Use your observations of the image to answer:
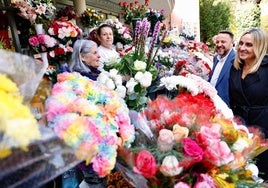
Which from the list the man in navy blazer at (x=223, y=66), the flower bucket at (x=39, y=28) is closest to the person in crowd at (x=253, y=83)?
the man in navy blazer at (x=223, y=66)

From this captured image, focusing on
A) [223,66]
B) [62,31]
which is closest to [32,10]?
[62,31]

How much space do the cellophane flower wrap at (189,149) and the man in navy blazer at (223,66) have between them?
5.00ft

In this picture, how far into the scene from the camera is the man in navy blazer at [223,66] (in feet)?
9.61

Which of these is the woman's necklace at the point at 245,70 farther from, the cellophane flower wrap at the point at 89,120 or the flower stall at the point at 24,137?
the flower stall at the point at 24,137

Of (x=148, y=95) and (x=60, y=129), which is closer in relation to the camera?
(x=60, y=129)

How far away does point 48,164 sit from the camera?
840mm

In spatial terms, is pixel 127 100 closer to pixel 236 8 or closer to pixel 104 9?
pixel 104 9

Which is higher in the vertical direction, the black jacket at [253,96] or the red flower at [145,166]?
the red flower at [145,166]

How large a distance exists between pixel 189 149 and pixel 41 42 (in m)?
2.56

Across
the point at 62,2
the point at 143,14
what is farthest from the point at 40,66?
the point at 62,2

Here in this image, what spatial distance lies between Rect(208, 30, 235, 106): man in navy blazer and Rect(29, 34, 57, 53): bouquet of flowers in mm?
1563

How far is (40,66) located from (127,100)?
867 mm

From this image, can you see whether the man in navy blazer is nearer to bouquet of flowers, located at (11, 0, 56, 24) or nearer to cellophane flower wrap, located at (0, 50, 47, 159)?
bouquet of flowers, located at (11, 0, 56, 24)

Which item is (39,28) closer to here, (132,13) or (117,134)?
(132,13)
